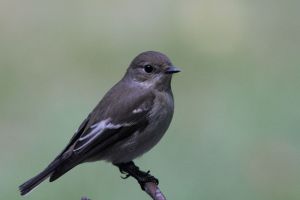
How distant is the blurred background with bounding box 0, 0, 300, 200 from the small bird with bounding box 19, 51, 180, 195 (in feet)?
5.27

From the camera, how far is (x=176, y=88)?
8.52 meters

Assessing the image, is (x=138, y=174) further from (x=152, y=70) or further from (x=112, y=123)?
(x=152, y=70)

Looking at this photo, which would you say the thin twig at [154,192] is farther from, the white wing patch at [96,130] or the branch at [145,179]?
the white wing patch at [96,130]

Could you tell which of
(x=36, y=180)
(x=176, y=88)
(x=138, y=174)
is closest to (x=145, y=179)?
(x=138, y=174)

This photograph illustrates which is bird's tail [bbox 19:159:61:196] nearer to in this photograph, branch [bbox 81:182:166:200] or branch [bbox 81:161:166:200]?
branch [bbox 81:161:166:200]

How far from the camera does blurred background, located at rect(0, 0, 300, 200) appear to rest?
21.8ft

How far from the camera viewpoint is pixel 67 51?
980 cm

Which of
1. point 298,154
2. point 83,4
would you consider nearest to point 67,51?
point 83,4

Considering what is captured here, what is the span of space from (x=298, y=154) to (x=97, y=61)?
3.21m

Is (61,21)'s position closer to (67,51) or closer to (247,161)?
(67,51)

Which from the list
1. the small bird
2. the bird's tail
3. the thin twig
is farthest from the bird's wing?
the thin twig

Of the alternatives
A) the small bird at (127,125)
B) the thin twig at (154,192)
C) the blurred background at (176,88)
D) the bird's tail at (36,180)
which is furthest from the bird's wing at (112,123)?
the blurred background at (176,88)

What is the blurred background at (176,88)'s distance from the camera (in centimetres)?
666

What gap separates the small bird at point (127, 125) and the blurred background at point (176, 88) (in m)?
1.61
